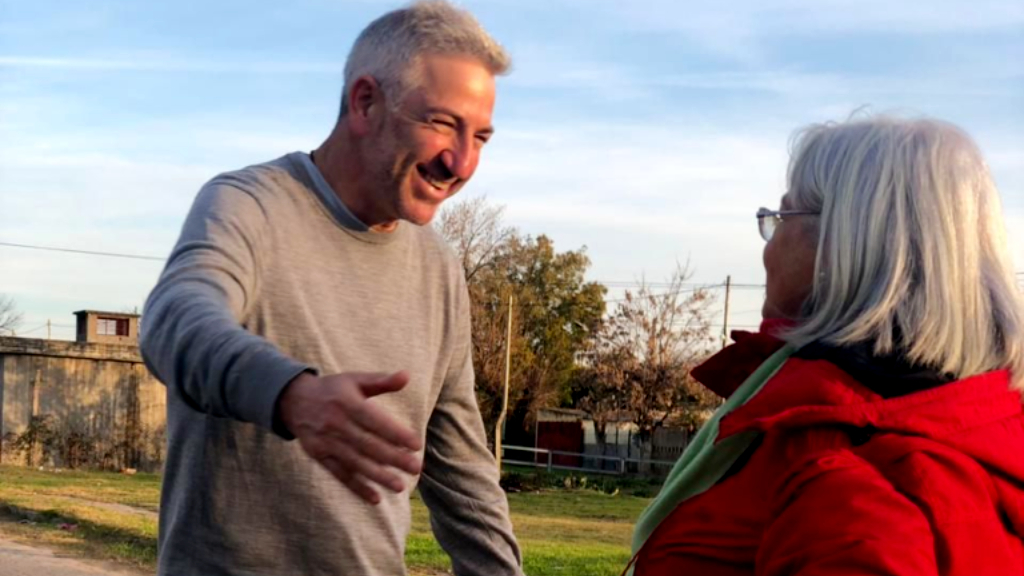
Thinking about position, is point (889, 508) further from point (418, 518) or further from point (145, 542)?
point (418, 518)

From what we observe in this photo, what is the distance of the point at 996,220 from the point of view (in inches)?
84.3

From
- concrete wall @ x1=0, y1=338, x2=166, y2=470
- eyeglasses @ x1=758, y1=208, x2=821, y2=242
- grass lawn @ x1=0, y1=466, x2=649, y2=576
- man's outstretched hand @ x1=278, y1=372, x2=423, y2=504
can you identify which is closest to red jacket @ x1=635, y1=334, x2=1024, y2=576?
eyeglasses @ x1=758, y1=208, x2=821, y2=242

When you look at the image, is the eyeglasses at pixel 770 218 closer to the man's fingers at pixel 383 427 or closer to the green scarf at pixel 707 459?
the green scarf at pixel 707 459

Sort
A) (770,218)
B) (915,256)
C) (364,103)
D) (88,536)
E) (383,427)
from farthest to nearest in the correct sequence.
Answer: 1. (88,536)
2. (364,103)
3. (770,218)
4. (915,256)
5. (383,427)

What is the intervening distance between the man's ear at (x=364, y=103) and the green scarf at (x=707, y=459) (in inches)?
39.5

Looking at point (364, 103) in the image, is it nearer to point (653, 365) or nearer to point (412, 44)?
point (412, 44)

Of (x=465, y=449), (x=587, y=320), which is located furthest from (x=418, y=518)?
(x=587, y=320)

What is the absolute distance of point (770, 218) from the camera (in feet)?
7.63

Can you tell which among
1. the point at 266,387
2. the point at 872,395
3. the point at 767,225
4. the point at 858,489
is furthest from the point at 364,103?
the point at 858,489

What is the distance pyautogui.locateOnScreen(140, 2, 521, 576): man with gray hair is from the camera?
2.60 m

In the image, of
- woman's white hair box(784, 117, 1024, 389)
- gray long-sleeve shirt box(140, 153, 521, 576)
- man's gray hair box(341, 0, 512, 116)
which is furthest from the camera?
Answer: man's gray hair box(341, 0, 512, 116)

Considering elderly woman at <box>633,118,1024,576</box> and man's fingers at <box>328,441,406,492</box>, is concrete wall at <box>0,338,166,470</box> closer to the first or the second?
A: elderly woman at <box>633,118,1024,576</box>

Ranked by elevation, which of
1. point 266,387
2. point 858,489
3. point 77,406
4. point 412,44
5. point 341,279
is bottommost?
point 77,406

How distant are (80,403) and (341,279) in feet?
121
